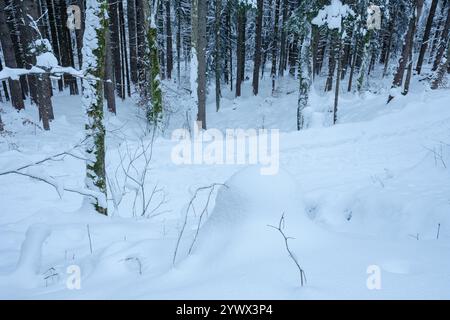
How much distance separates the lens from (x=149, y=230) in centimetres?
414

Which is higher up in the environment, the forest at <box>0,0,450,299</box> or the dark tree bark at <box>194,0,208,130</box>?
the dark tree bark at <box>194,0,208,130</box>

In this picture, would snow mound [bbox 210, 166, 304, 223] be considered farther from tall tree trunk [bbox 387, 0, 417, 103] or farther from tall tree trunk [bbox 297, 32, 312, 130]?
tall tree trunk [bbox 387, 0, 417, 103]

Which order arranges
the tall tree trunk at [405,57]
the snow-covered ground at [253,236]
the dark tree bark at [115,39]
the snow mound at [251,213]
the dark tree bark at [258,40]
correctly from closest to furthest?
1. the snow-covered ground at [253,236]
2. the snow mound at [251,213]
3. the tall tree trunk at [405,57]
4. the dark tree bark at [115,39]
5. the dark tree bark at [258,40]

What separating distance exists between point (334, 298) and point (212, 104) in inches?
870

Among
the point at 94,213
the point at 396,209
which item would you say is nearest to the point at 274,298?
the point at 396,209

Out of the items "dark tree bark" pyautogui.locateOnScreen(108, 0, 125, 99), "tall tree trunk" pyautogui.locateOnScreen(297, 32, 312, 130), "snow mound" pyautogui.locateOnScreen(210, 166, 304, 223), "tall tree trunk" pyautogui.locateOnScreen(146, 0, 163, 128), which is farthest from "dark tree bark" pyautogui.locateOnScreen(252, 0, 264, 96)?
"snow mound" pyautogui.locateOnScreen(210, 166, 304, 223)

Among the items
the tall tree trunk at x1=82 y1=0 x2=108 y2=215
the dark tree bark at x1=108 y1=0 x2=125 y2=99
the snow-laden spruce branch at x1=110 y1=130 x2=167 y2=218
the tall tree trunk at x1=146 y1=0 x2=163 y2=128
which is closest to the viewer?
the tall tree trunk at x1=82 y1=0 x2=108 y2=215

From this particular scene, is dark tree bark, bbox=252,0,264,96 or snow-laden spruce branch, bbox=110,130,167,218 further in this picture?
dark tree bark, bbox=252,0,264,96

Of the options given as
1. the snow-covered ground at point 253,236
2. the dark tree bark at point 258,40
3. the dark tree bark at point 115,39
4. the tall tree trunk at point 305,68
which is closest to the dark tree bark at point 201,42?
the tall tree trunk at point 305,68

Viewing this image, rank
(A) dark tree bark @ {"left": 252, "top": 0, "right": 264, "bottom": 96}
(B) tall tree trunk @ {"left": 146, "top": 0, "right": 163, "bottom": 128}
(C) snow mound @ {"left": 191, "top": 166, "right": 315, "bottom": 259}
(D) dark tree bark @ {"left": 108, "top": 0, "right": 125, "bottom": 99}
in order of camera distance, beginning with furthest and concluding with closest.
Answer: (A) dark tree bark @ {"left": 252, "top": 0, "right": 264, "bottom": 96}
(D) dark tree bark @ {"left": 108, "top": 0, "right": 125, "bottom": 99}
(B) tall tree trunk @ {"left": 146, "top": 0, "right": 163, "bottom": 128}
(C) snow mound @ {"left": 191, "top": 166, "right": 315, "bottom": 259}

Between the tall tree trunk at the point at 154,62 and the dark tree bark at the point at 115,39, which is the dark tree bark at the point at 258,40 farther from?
the tall tree trunk at the point at 154,62

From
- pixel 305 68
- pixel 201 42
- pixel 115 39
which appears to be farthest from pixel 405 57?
pixel 115 39

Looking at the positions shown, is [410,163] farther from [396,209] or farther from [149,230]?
[149,230]

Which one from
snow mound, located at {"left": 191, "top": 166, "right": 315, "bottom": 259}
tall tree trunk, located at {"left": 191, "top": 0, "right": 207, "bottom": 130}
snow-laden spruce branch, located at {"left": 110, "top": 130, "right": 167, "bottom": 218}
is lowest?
snow-laden spruce branch, located at {"left": 110, "top": 130, "right": 167, "bottom": 218}
